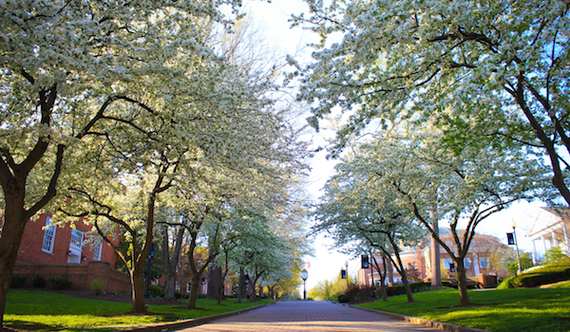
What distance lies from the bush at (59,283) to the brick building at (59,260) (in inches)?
23.5

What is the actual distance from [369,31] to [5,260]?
8.07m

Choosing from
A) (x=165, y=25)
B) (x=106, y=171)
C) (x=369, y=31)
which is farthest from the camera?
(x=106, y=171)

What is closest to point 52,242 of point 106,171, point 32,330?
point 106,171

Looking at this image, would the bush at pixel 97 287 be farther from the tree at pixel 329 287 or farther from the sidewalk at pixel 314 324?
the tree at pixel 329 287

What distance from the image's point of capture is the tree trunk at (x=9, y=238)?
24.2 ft

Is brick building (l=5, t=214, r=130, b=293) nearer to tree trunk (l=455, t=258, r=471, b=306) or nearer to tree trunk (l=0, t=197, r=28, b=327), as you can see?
tree trunk (l=0, t=197, r=28, b=327)

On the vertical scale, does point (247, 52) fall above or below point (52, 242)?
above

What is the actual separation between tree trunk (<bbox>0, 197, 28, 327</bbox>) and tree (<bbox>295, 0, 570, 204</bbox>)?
20.5ft

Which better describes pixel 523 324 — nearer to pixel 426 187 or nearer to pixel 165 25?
pixel 426 187

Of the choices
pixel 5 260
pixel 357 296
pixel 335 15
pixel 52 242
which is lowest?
pixel 357 296

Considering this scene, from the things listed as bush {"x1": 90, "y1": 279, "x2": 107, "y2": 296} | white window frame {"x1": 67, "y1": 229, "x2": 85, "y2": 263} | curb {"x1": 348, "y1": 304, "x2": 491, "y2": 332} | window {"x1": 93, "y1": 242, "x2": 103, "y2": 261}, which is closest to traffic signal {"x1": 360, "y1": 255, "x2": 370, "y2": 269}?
curb {"x1": 348, "y1": 304, "x2": 491, "y2": 332}

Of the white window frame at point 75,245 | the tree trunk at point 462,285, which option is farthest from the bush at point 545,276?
the white window frame at point 75,245

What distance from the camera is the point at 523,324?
7656 mm

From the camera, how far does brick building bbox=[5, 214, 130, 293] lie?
73.8 feet
